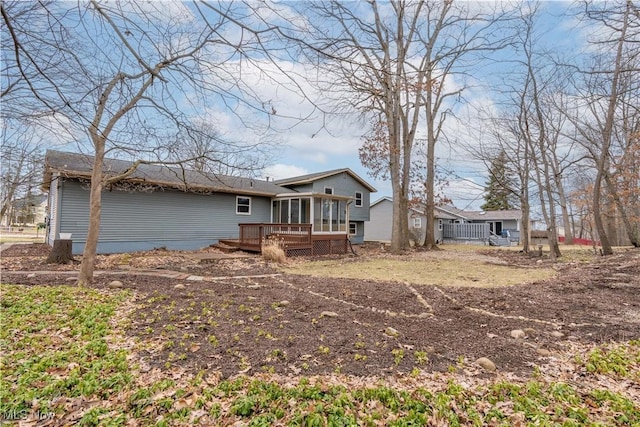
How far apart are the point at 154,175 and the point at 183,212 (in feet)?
6.37

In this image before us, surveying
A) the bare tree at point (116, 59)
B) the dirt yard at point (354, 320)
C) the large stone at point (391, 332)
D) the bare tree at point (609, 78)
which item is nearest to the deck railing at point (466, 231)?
the bare tree at point (609, 78)

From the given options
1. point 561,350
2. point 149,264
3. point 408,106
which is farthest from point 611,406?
point 408,106

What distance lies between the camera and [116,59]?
154 inches

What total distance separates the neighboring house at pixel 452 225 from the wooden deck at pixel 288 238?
13280mm

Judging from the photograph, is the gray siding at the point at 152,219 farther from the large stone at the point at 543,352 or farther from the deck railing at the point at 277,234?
the large stone at the point at 543,352

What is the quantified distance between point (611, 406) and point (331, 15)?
15.9ft

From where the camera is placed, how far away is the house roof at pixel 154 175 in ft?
33.3

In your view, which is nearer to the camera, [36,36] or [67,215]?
[36,36]

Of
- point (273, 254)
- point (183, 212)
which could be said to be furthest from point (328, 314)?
point (183, 212)

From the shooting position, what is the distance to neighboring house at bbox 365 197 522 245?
2723 cm

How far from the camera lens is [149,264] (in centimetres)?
973

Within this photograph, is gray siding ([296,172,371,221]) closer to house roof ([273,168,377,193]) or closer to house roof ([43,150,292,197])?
house roof ([273,168,377,193])

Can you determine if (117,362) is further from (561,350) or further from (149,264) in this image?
(149,264)

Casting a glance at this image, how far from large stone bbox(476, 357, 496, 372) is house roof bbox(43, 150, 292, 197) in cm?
655
